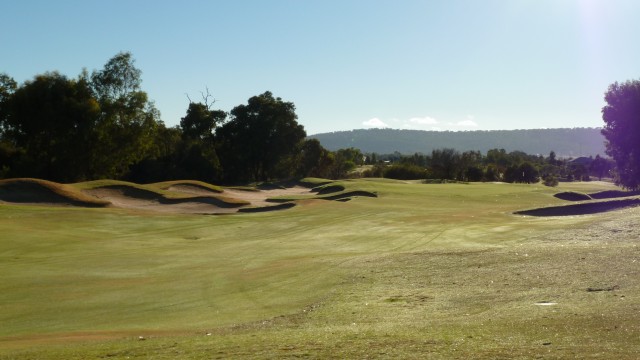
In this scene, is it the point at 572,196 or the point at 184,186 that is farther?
the point at 184,186

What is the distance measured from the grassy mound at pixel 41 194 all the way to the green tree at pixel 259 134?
43.4 meters

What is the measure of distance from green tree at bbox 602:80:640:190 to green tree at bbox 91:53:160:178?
51.8 metres

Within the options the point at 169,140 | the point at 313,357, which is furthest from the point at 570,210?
the point at 169,140

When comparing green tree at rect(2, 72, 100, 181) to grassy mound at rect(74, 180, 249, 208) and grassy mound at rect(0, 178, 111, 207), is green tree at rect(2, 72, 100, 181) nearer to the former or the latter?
grassy mound at rect(74, 180, 249, 208)

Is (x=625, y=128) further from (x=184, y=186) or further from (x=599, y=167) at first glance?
(x=599, y=167)

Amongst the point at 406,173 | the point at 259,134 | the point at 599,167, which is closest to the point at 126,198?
the point at 259,134

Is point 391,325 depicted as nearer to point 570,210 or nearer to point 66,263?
point 66,263

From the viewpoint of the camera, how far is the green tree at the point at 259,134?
291 ft

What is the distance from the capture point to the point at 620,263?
54.1 ft

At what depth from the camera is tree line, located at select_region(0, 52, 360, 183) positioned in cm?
7388

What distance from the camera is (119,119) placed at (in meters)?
79.9

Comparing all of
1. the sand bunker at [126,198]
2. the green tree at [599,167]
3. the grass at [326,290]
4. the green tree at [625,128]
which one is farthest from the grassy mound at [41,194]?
the green tree at [599,167]

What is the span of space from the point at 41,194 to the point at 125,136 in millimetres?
34950

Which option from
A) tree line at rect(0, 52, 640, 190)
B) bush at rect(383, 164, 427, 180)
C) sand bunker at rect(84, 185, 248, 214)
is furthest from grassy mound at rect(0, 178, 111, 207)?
bush at rect(383, 164, 427, 180)
